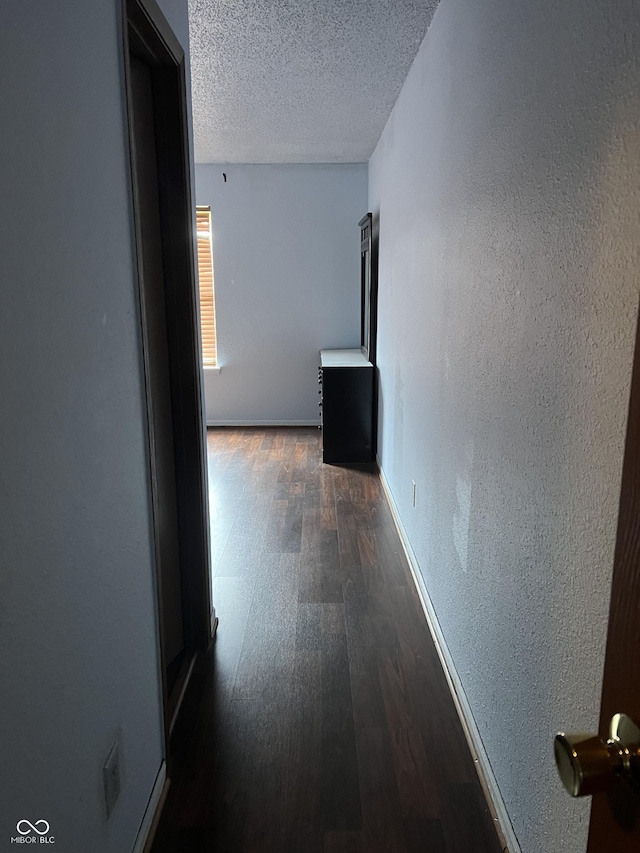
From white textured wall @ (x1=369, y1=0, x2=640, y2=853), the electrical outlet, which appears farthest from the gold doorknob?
the electrical outlet

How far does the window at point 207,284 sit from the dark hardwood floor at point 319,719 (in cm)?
301

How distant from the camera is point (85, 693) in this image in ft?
3.87

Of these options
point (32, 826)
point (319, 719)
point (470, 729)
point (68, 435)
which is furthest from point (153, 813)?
point (68, 435)

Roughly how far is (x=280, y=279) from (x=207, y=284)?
28.1 inches

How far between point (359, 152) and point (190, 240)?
11.8 feet

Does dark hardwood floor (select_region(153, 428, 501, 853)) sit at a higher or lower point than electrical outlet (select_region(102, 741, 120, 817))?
lower

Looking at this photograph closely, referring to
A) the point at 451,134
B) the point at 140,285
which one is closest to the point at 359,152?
the point at 451,134

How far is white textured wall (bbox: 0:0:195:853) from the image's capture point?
903 millimetres

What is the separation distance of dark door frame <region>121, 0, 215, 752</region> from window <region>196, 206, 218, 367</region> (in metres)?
3.67

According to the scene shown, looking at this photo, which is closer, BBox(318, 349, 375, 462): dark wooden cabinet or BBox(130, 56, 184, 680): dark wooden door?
BBox(130, 56, 184, 680): dark wooden door

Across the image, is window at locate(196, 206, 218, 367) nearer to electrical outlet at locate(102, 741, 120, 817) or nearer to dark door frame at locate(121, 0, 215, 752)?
dark door frame at locate(121, 0, 215, 752)

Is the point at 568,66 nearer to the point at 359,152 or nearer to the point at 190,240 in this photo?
the point at 190,240

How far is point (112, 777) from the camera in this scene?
51.6 inches

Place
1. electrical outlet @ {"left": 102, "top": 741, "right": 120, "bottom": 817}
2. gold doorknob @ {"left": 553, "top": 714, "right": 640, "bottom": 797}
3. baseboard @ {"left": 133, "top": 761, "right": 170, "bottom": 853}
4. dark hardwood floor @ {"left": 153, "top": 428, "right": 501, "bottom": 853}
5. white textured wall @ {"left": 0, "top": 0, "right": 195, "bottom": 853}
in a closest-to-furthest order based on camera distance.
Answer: gold doorknob @ {"left": 553, "top": 714, "right": 640, "bottom": 797} < white textured wall @ {"left": 0, "top": 0, "right": 195, "bottom": 853} < electrical outlet @ {"left": 102, "top": 741, "right": 120, "bottom": 817} < baseboard @ {"left": 133, "top": 761, "right": 170, "bottom": 853} < dark hardwood floor @ {"left": 153, "top": 428, "right": 501, "bottom": 853}
